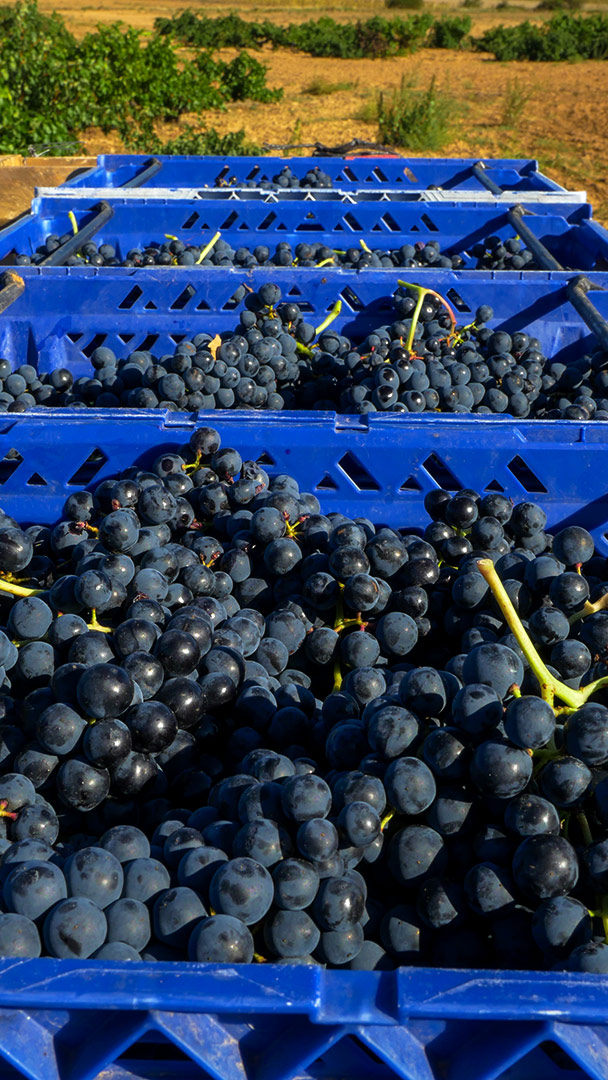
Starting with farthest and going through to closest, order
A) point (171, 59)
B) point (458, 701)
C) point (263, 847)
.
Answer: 1. point (171, 59)
2. point (458, 701)
3. point (263, 847)

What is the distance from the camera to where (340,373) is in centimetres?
271

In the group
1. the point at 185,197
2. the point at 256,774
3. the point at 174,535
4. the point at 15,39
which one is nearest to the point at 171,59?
the point at 15,39

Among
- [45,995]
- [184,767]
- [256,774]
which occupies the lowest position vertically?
[184,767]

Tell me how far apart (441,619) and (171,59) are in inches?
569

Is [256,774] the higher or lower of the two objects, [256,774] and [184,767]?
the higher

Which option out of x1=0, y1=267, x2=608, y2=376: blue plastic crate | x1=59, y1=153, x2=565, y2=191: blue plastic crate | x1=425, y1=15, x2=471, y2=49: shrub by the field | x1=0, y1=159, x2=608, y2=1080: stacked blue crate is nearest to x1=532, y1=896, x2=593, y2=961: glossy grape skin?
x1=0, y1=159, x2=608, y2=1080: stacked blue crate

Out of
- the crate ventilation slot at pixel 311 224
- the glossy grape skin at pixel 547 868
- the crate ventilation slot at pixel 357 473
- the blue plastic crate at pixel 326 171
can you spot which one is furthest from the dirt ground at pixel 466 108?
the glossy grape skin at pixel 547 868

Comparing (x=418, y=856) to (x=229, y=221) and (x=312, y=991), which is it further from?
(x=229, y=221)

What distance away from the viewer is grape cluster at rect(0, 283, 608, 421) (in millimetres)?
2422

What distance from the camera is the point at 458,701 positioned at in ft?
3.77

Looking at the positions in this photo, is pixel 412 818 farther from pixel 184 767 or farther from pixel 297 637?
pixel 297 637

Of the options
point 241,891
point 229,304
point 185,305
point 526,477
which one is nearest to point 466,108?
point 229,304

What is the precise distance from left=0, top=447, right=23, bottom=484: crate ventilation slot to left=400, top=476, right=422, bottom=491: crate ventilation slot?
974 millimetres

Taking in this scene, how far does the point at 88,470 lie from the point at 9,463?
0.68ft
